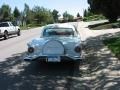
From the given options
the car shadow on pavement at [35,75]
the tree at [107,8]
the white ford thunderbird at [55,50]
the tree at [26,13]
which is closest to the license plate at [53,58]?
the white ford thunderbird at [55,50]

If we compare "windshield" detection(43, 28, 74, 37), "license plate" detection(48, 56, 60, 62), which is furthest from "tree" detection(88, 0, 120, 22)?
"license plate" detection(48, 56, 60, 62)

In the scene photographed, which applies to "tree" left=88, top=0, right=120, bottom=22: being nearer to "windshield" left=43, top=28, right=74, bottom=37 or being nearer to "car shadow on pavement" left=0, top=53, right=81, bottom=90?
"windshield" left=43, top=28, right=74, bottom=37

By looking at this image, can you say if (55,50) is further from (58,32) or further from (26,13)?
(26,13)

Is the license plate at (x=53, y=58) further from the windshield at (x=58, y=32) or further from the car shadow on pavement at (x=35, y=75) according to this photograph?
the windshield at (x=58, y=32)

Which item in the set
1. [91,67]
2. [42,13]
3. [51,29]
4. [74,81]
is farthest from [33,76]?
[42,13]

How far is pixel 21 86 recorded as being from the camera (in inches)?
355

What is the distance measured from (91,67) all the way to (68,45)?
1.27 metres

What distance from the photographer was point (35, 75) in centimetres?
1061

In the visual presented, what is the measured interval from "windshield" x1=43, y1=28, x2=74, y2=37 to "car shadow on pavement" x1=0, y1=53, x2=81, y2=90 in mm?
1127

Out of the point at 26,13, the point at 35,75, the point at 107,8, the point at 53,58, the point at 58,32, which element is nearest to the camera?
the point at 35,75

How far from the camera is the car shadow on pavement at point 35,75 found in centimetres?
904

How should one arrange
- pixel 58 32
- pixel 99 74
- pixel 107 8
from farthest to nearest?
pixel 107 8 < pixel 58 32 < pixel 99 74

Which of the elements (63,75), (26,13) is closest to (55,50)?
(63,75)

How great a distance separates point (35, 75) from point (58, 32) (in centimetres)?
300
